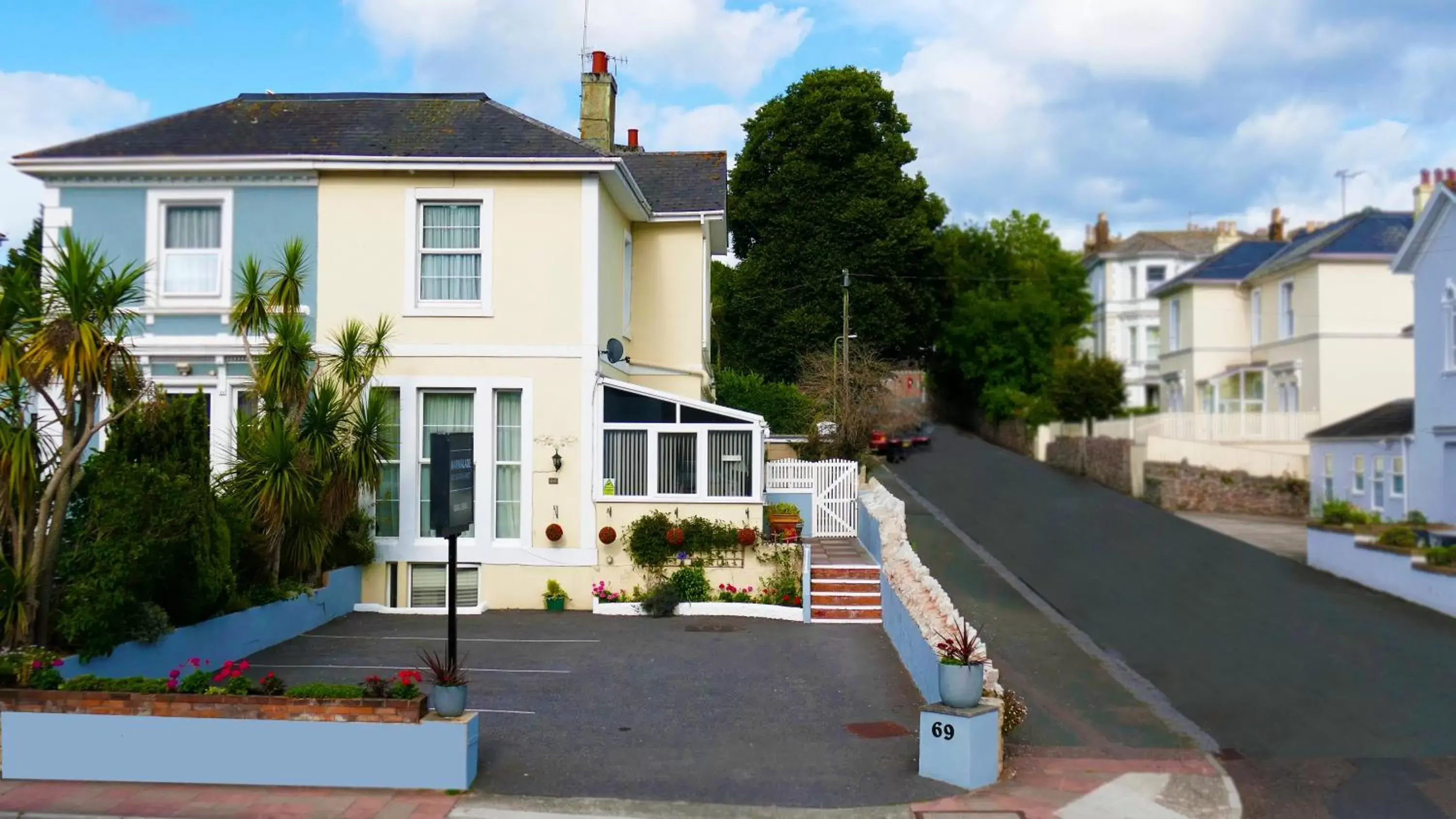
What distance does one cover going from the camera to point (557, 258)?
16.5 metres

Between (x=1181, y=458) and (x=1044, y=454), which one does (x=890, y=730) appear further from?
(x=1044, y=454)

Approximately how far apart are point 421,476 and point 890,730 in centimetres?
903

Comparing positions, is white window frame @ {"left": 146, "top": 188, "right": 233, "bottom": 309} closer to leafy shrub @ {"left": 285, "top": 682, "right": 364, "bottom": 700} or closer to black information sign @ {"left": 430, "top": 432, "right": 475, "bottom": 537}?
black information sign @ {"left": 430, "top": 432, "right": 475, "bottom": 537}

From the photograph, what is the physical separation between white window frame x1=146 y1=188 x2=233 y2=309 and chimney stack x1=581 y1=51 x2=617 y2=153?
794cm

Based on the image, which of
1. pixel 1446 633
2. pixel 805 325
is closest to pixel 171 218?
pixel 1446 633

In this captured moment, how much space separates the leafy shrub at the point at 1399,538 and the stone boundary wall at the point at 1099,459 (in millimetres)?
14834

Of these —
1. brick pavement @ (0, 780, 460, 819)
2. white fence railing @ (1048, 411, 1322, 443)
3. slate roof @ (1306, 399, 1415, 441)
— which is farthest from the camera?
white fence railing @ (1048, 411, 1322, 443)

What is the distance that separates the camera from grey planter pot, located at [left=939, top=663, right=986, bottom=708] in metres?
8.81

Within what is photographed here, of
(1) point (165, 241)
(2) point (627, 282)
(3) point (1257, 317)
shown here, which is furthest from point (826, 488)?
(3) point (1257, 317)

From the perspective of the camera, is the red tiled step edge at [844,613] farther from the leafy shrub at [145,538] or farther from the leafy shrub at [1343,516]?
the leafy shrub at [1343,516]

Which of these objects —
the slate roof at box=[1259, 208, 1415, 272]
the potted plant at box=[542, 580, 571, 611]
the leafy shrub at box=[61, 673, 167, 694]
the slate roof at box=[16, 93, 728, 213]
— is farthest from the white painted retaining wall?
the leafy shrub at box=[61, 673, 167, 694]

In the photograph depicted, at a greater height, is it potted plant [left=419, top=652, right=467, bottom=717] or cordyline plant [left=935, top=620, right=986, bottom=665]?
cordyline plant [left=935, top=620, right=986, bottom=665]

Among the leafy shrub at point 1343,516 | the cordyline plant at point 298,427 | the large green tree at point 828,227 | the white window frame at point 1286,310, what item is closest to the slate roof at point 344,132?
the cordyline plant at point 298,427

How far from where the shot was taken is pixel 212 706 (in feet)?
27.7
